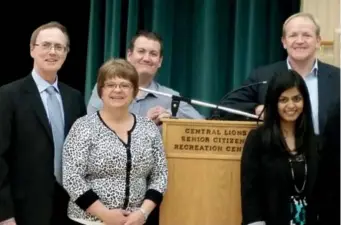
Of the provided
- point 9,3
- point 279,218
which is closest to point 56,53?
point 279,218

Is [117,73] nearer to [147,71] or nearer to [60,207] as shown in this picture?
[147,71]

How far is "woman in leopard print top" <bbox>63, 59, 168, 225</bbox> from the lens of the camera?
233 centimetres

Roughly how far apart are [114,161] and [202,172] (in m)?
0.36

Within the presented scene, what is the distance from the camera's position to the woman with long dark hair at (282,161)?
7.82 feet

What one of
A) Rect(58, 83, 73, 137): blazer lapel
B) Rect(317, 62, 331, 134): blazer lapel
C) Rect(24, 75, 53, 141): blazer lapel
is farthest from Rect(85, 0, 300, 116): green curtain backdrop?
Rect(24, 75, 53, 141): blazer lapel

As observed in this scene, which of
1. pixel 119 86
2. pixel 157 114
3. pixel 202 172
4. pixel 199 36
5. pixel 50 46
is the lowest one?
pixel 202 172

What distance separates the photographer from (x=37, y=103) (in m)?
2.46

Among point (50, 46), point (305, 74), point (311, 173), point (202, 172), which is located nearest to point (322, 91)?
point (305, 74)

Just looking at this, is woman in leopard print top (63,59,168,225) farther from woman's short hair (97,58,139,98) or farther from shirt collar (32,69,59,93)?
shirt collar (32,69,59,93)

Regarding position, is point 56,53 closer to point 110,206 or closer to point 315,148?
point 110,206

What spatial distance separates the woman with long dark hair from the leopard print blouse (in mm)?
343

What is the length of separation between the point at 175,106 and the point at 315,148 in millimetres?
549

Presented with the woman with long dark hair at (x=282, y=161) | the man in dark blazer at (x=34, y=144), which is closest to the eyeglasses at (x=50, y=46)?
the man in dark blazer at (x=34, y=144)

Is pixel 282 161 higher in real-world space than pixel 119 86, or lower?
lower
